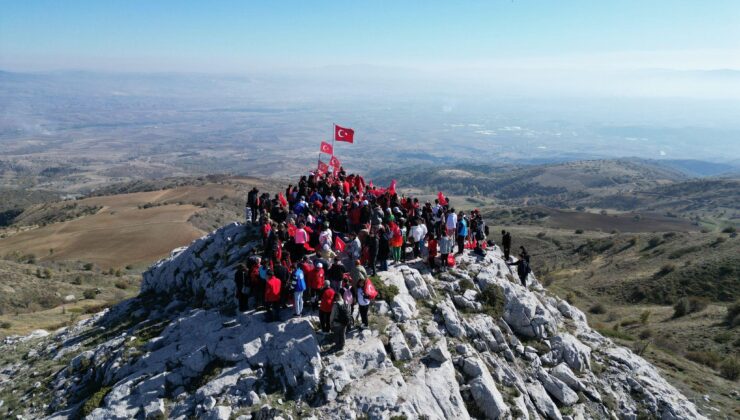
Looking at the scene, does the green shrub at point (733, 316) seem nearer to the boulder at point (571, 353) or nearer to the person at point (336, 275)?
the boulder at point (571, 353)

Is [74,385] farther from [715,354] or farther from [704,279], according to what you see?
[704,279]

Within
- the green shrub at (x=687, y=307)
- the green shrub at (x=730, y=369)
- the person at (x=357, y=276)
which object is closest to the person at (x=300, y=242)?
the person at (x=357, y=276)

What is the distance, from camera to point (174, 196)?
336 feet

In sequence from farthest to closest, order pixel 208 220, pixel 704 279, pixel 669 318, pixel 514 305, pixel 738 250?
1. pixel 208 220
2. pixel 738 250
3. pixel 704 279
4. pixel 669 318
5. pixel 514 305

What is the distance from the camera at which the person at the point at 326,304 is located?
14609 millimetres

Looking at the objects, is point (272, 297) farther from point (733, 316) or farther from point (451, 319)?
point (733, 316)

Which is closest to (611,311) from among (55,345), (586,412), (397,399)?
(586,412)

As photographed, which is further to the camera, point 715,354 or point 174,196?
point 174,196

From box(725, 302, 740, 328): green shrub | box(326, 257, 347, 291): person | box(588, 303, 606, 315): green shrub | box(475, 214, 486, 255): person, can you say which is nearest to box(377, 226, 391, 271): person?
box(326, 257, 347, 291): person

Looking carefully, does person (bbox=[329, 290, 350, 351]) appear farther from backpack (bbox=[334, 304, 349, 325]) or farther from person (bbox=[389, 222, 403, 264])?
person (bbox=[389, 222, 403, 264])

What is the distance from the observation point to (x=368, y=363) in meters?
14.5

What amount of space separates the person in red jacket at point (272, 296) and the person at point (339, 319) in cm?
225

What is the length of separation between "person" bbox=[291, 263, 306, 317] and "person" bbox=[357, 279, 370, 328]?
1975 mm

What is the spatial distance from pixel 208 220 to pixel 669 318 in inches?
2587
